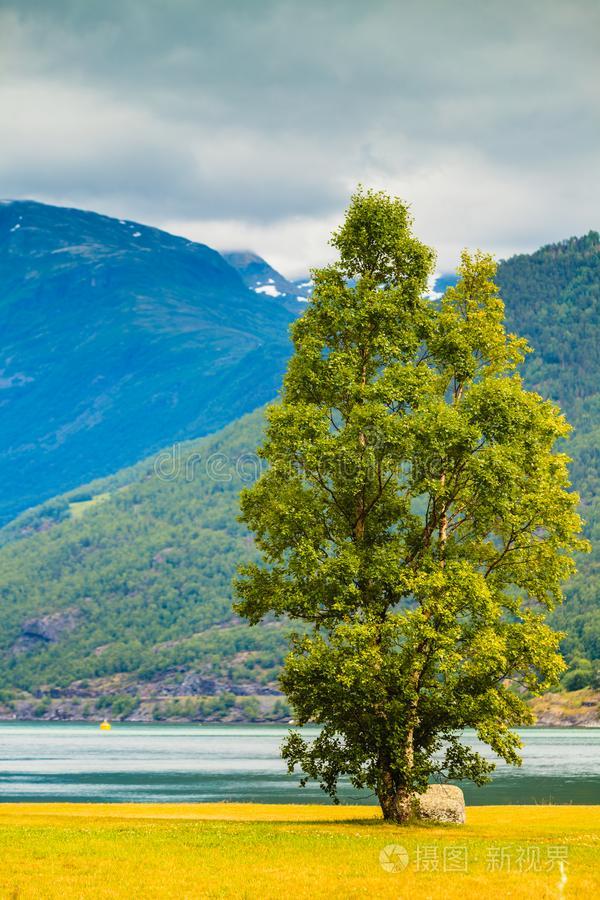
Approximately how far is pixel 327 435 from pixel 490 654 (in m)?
9.83

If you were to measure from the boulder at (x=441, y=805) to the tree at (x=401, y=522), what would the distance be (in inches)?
60.1

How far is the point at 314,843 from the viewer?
34.4 m

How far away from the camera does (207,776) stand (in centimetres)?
11644

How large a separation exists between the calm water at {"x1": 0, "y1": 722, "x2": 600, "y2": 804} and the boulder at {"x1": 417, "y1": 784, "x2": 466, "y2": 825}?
5432 mm

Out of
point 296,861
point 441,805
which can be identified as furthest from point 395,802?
point 296,861

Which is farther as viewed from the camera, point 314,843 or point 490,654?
point 490,654

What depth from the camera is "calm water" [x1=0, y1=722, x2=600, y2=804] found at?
86.5 m

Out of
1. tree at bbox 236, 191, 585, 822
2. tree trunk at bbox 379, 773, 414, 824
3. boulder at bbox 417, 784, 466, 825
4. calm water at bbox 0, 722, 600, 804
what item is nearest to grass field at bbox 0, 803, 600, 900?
tree trunk at bbox 379, 773, 414, 824

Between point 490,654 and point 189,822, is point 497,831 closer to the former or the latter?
point 490,654

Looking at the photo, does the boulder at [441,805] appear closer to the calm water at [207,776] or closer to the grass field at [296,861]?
the grass field at [296,861]

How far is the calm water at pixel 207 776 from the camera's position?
3406 inches

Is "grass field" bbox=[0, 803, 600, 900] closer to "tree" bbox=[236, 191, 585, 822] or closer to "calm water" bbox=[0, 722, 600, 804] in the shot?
"tree" bbox=[236, 191, 585, 822]

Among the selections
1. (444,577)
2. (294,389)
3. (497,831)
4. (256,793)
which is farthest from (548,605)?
(256,793)

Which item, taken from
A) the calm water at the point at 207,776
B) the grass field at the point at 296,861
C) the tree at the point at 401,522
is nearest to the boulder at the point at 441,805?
the grass field at the point at 296,861
